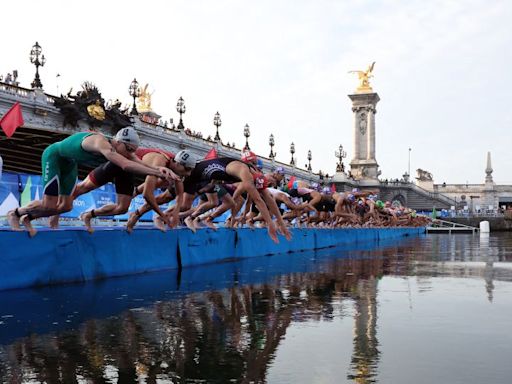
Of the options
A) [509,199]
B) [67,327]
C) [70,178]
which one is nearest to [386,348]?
[67,327]

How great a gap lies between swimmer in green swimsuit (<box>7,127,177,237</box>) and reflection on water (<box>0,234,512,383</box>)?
103 cm

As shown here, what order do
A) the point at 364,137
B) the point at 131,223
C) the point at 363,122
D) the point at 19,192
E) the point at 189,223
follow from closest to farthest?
1. the point at 131,223
2. the point at 189,223
3. the point at 19,192
4. the point at 363,122
5. the point at 364,137

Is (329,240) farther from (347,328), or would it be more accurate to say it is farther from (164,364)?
(164,364)

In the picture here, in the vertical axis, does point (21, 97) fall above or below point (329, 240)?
above

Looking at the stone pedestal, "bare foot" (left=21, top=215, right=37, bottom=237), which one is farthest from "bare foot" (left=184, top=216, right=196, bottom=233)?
the stone pedestal

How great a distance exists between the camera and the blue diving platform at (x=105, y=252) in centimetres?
714

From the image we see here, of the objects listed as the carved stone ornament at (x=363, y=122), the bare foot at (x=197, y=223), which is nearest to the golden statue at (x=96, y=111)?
the bare foot at (x=197, y=223)

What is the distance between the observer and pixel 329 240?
71.2ft

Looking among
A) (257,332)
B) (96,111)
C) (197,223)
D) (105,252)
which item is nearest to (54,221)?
(105,252)

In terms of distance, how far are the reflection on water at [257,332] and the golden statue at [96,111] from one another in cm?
3374

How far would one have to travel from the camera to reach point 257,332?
4.67m

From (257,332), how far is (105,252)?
4.52 m

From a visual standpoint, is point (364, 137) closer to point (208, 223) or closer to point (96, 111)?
point (96, 111)

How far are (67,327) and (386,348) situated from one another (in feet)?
8.13
